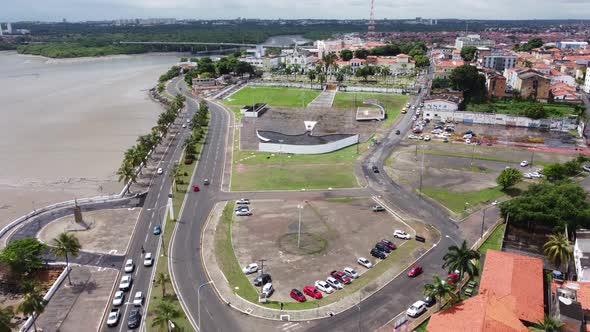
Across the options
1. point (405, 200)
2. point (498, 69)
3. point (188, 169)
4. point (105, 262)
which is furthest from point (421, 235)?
point (498, 69)

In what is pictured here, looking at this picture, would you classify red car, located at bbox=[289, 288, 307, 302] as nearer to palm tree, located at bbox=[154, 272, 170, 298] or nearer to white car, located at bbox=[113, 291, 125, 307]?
palm tree, located at bbox=[154, 272, 170, 298]

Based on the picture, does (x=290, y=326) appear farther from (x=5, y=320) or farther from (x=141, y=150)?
(x=141, y=150)

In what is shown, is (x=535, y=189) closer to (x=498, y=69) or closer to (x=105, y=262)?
(x=105, y=262)

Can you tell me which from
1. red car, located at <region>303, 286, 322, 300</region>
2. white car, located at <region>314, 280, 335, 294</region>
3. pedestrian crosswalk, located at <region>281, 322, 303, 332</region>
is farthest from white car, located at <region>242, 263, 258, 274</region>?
pedestrian crosswalk, located at <region>281, 322, 303, 332</region>

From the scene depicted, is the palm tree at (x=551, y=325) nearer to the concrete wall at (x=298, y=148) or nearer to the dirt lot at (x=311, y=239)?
the dirt lot at (x=311, y=239)

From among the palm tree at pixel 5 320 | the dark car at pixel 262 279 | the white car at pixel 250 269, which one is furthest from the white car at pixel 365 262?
the palm tree at pixel 5 320

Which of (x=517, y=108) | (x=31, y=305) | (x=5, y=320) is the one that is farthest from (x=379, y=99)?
(x=5, y=320)
